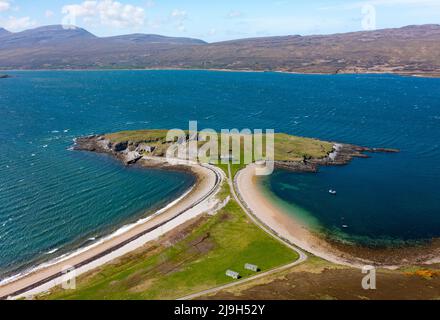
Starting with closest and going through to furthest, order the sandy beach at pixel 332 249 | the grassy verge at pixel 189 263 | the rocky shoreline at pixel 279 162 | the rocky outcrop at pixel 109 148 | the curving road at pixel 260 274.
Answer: the curving road at pixel 260 274 < the grassy verge at pixel 189 263 < the sandy beach at pixel 332 249 < the rocky shoreline at pixel 279 162 < the rocky outcrop at pixel 109 148

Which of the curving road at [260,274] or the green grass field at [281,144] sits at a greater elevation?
the green grass field at [281,144]

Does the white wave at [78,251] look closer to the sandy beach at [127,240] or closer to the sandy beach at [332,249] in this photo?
the sandy beach at [127,240]

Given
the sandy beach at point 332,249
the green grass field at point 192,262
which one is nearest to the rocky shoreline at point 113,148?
the green grass field at point 192,262

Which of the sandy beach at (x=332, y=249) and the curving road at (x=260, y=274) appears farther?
the sandy beach at (x=332, y=249)

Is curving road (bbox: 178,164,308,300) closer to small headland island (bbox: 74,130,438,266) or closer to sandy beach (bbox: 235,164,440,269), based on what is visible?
small headland island (bbox: 74,130,438,266)

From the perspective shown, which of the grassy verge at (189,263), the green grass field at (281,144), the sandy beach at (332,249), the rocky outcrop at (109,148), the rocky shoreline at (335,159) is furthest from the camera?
the green grass field at (281,144)

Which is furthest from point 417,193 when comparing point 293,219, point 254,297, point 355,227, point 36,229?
point 36,229
